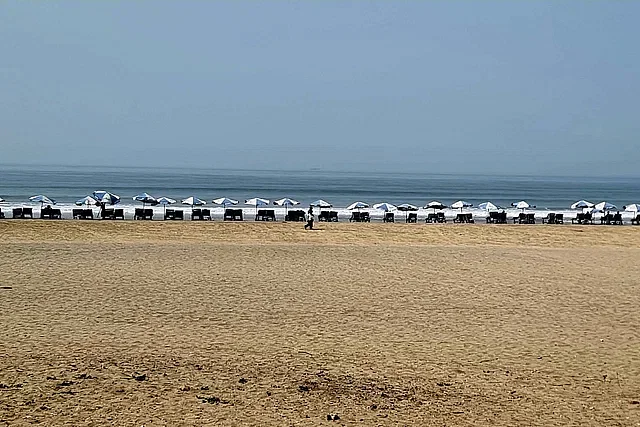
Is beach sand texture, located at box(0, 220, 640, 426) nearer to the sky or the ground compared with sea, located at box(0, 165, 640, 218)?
nearer to the sky

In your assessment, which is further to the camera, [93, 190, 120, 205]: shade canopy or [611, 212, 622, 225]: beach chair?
[93, 190, 120, 205]: shade canopy

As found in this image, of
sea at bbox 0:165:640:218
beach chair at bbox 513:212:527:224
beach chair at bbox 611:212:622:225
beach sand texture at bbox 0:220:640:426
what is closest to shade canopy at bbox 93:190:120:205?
sea at bbox 0:165:640:218

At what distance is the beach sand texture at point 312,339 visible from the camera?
26.2 feet

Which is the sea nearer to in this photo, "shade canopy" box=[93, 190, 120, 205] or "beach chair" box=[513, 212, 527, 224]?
"shade canopy" box=[93, 190, 120, 205]

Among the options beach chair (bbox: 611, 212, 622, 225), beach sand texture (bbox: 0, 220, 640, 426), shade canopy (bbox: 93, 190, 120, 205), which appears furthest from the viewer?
shade canopy (bbox: 93, 190, 120, 205)

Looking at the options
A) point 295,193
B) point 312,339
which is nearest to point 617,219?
point 312,339

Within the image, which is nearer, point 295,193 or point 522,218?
point 522,218

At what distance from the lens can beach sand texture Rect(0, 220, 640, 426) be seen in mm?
7996

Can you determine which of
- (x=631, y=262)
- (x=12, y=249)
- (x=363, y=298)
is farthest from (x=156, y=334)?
(x=631, y=262)

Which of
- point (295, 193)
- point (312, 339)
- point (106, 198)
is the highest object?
point (312, 339)

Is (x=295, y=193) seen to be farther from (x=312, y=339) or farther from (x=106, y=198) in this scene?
(x=312, y=339)

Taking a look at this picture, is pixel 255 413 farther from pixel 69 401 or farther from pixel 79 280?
pixel 79 280

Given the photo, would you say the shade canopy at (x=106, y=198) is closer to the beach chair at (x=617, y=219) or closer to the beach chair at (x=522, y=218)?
the beach chair at (x=522, y=218)

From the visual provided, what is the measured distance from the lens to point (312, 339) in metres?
11.1
